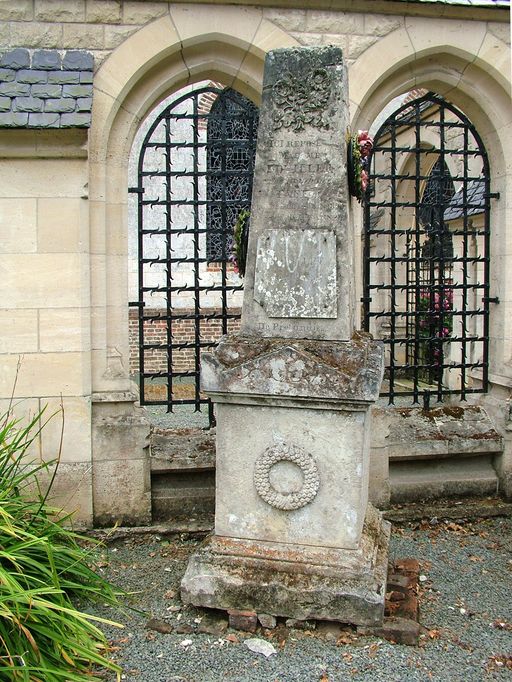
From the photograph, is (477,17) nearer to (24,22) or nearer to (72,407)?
(24,22)

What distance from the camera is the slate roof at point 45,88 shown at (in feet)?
15.0

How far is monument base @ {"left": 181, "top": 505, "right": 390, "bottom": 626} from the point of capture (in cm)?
338

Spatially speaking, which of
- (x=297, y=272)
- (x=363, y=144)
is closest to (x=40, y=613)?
(x=297, y=272)

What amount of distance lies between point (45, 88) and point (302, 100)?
210cm

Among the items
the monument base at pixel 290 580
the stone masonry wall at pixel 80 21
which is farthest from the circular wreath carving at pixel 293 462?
the stone masonry wall at pixel 80 21

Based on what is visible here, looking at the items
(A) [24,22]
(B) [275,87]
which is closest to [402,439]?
→ (B) [275,87]

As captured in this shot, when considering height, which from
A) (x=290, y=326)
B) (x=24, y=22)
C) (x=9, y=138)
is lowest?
(x=290, y=326)

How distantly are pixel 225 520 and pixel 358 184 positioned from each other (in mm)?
1962

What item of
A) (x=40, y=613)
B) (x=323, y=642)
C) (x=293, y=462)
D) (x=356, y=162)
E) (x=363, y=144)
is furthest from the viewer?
(x=363, y=144)

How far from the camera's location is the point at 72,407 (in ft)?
15.9

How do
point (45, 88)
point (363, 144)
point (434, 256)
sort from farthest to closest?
1. point (434, 256)
2. point (45, 88)
3. point (363, 144)

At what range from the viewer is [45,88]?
4.73 metres

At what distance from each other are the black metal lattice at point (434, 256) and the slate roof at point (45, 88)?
7.50ft

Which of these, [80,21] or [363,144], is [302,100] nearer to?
[363,144]
